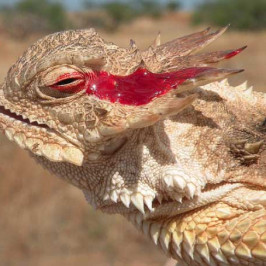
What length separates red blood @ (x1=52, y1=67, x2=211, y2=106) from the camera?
4.99 feet

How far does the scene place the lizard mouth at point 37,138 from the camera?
5.21 ft

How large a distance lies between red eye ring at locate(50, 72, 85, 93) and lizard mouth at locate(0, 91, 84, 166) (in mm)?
128

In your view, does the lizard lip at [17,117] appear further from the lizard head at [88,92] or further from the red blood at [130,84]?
the red blood at [130,84]

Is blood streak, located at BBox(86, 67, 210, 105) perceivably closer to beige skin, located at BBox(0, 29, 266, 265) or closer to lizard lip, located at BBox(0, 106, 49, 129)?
beige skin, located at BBox(0, 29, 266, 265)

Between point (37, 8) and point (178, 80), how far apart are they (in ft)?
106

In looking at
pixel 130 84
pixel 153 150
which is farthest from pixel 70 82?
pixel 153 150

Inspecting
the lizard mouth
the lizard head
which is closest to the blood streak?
the lizard head

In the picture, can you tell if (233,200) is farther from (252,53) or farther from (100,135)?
(252,53)

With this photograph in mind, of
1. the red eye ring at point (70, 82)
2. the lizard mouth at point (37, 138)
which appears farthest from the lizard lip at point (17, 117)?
the red eye ring at point (70, 82)

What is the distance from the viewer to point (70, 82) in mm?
1565

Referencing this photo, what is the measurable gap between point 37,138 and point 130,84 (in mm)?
309

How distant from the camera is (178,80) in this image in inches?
59.6

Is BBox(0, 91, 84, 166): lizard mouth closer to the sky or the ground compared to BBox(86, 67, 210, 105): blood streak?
closer to the ground

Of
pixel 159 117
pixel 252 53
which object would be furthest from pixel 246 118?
pixel 252 53
